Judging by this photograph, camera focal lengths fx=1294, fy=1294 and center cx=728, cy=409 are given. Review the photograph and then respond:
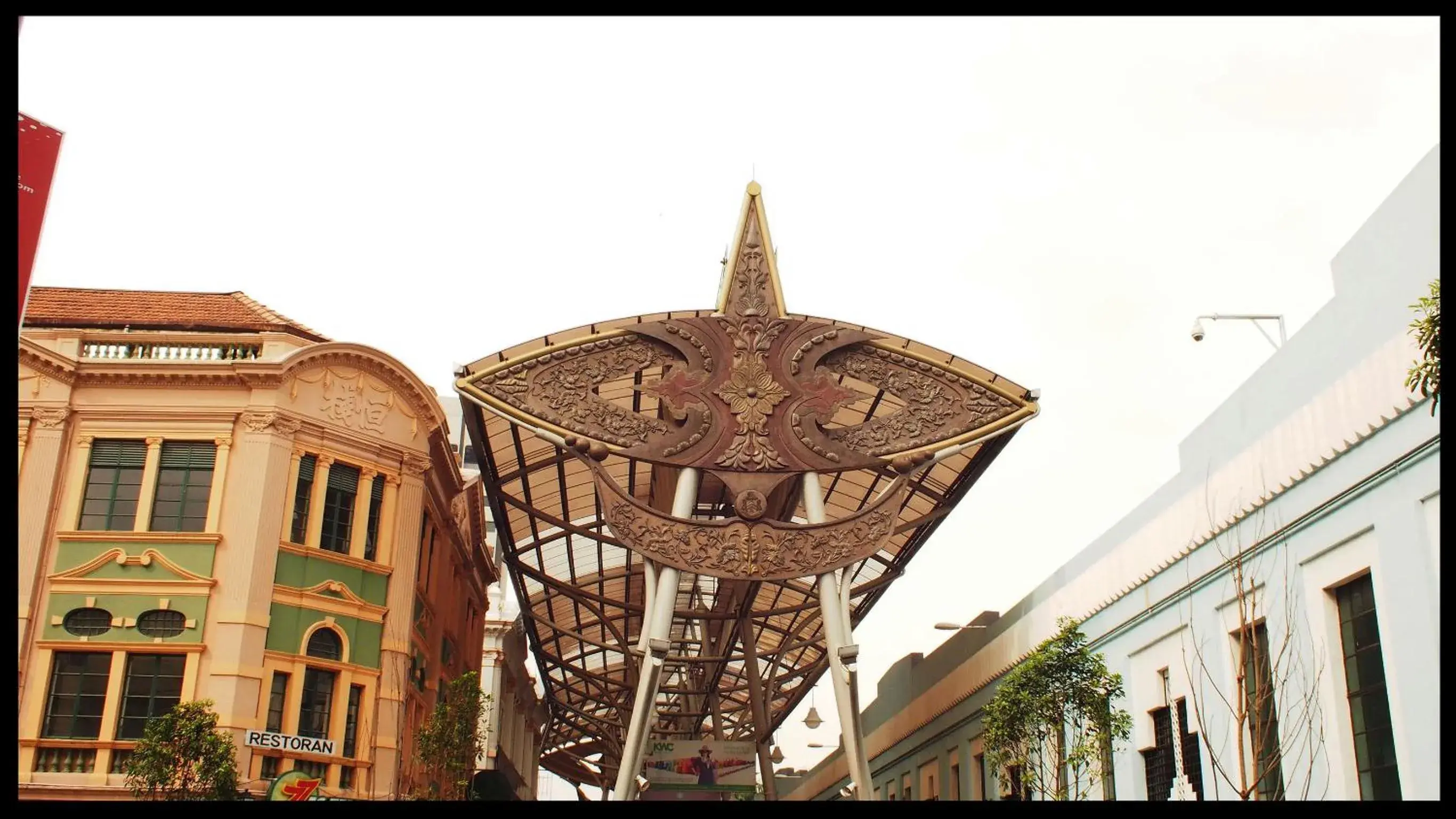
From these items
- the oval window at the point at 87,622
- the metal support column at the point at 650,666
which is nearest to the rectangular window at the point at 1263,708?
the metal support column at the point at 650,666

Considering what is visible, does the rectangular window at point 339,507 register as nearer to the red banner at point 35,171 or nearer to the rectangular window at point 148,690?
the rectangular window at point 148,690

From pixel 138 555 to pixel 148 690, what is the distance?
2493mm

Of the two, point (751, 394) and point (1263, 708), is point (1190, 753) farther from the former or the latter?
point (751, 394)

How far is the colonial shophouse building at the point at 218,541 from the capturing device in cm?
2284

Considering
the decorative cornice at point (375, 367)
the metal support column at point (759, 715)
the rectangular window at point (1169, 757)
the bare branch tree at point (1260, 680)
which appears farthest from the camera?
the metal support column at point (759, 715)

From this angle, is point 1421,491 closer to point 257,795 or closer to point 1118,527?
point 1118,527

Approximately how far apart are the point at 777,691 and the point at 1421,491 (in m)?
29.3

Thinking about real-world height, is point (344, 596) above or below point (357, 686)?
above

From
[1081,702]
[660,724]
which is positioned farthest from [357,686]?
[660,724]

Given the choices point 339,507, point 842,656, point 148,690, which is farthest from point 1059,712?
point 148,690

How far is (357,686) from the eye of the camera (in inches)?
979

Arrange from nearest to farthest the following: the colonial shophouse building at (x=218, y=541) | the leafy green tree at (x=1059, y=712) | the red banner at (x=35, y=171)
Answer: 1. the red banner at (x=35, y=171)
2. the leafy green tree at (x=1059, y=712)
3. the colonial shophouse building at (x=218, y=541)

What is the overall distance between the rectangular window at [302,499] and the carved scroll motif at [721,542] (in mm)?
8837
